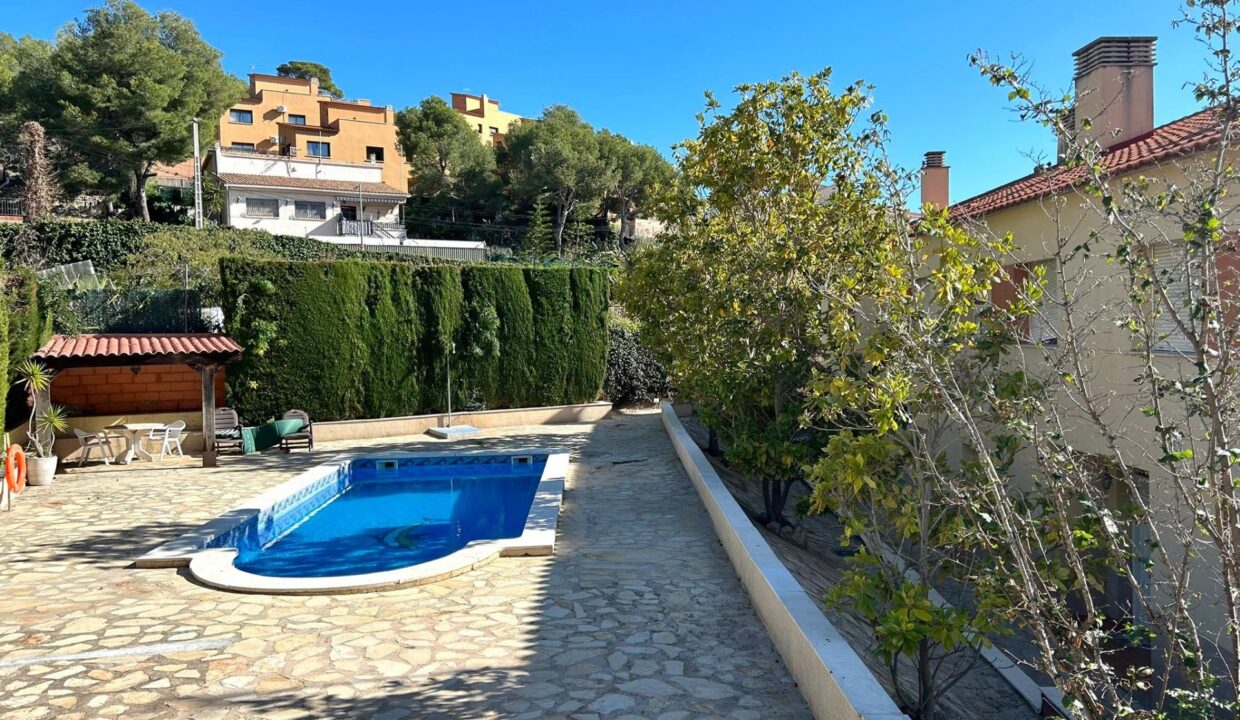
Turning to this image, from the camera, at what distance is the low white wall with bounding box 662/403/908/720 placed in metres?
4.49

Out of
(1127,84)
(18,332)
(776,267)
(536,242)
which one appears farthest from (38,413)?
(536,242)

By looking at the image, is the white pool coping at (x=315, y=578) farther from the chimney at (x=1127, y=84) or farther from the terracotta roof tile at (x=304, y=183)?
the terracotta roof tile at (x=304, y=183)

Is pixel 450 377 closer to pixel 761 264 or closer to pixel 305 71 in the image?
pixel 761 264

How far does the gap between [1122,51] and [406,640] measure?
14.9 metres

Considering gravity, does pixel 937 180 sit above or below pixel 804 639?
above

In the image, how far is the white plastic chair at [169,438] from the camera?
1600 cm

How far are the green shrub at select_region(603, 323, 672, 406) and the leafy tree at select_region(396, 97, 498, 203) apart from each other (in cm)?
3249

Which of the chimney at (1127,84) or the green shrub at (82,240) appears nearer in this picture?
the chimney at (1127,84)

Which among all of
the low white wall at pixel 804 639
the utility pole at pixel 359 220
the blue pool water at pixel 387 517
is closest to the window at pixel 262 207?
the utility pole at pixel 359 220

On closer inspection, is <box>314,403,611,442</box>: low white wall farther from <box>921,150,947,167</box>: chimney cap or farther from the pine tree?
the pine tree

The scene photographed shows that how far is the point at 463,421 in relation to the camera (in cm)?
2084

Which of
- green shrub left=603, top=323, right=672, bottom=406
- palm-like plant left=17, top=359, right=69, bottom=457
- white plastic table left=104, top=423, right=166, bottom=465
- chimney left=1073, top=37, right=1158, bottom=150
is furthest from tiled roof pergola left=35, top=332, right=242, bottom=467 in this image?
chimney left=1073, top=37, right=1158, bottom=150

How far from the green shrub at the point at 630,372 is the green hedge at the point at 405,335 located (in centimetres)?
84

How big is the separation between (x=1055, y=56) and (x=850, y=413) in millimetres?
6356
